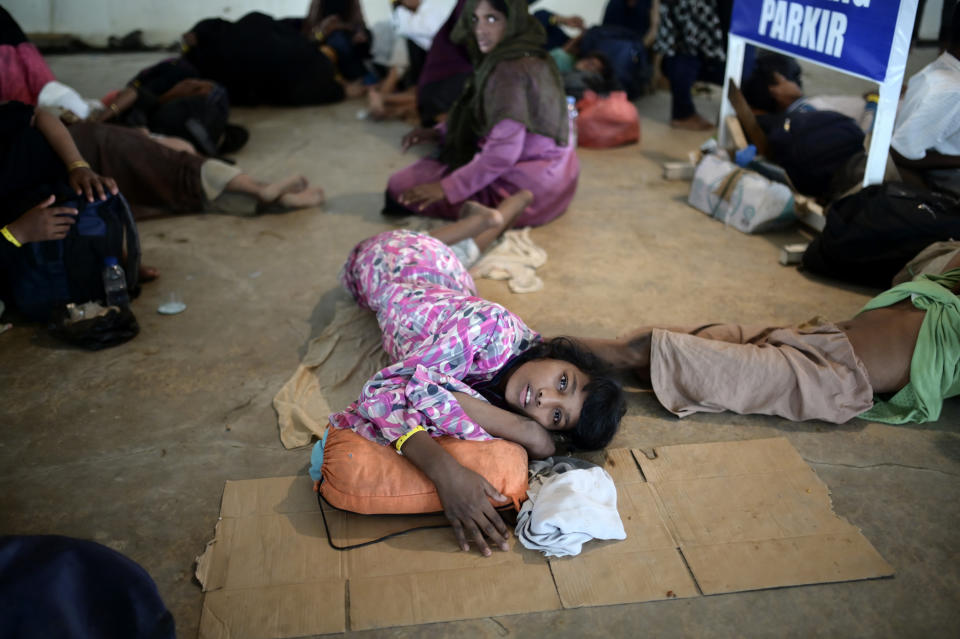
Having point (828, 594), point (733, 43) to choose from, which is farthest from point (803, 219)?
point (828, 594)

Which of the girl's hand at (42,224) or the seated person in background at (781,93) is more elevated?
the seated person in background at (781,93)

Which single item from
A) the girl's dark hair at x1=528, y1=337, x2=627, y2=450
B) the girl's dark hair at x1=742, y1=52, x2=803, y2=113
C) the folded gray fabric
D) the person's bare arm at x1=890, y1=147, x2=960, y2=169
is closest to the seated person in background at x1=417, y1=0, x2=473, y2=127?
the girl's dark hair at x1=742, y1=52, x2=803, y2=113

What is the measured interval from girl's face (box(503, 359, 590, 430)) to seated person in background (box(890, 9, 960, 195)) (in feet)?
6.96

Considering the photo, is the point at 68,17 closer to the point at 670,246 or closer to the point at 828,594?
the point at 670,246

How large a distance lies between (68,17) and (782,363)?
868cm

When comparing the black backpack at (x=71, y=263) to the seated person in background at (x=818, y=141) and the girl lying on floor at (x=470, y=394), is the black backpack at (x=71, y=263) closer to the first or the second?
the girl lying on floor at (x=470, y=394)

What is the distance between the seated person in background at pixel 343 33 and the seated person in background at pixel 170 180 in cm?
286

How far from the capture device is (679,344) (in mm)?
2396

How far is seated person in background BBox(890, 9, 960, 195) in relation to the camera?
3.07 m

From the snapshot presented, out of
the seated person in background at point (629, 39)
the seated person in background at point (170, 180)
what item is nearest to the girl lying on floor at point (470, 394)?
the seated person in background at point (170, 180)

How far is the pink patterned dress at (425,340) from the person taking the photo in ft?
6.56

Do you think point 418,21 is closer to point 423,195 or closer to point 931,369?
point 423,195

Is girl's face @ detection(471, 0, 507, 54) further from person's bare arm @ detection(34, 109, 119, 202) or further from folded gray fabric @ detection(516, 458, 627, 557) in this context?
folded gray fabric @ detection(516, 458, 627, 557)

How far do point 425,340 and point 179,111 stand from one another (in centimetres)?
337
